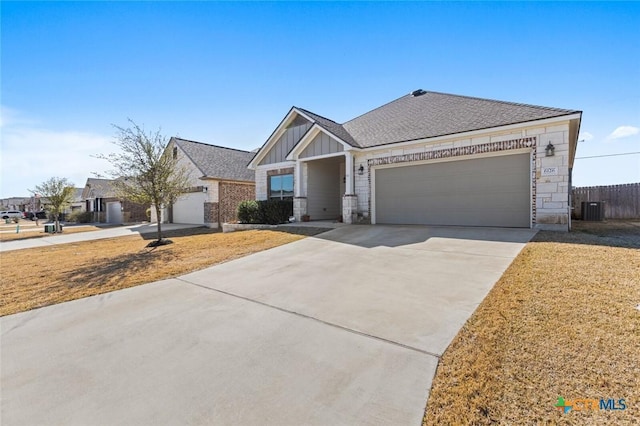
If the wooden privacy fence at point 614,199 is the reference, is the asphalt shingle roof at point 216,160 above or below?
above

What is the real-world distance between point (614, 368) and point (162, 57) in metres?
12.9

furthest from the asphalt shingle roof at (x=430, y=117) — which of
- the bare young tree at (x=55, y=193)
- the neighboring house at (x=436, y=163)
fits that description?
the bare young tree at (x=55, y=193)

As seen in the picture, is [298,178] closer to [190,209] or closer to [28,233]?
[190,209]

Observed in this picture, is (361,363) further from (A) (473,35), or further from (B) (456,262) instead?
(A) (473,35)

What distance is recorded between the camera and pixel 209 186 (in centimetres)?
1941

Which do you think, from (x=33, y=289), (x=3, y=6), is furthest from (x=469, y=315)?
(x=3, y=6)

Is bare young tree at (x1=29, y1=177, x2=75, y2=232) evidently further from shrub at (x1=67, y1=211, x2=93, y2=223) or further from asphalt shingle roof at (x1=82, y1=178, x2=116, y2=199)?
shrub at (x1=67, y1=211, x2=93, y2=223)

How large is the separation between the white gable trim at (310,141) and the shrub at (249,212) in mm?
3119

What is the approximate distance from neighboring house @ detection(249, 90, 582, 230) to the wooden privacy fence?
7047mm

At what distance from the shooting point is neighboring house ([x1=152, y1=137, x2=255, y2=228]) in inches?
765

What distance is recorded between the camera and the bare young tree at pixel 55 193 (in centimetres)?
2073

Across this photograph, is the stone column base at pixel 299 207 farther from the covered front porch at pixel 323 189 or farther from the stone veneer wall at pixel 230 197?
the stone veneer wall at pixel 230 197

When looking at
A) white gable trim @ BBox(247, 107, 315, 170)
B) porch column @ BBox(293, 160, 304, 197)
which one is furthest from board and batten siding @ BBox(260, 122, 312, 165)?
porch column @ BBox(293, 160, 304, 197)

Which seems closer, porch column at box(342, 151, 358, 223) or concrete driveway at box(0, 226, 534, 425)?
concrete driveway at box(0, 226, 534, 425)
